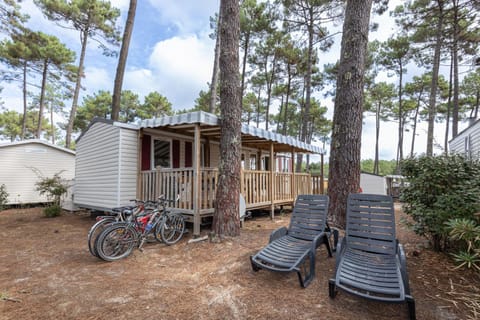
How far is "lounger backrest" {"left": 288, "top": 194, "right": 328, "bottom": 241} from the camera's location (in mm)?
3537

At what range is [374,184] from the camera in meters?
14.7

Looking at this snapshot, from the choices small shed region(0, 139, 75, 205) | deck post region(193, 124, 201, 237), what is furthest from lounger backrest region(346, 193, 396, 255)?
small shed region(0, 139, 75, 205)

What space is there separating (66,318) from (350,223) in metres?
3.32

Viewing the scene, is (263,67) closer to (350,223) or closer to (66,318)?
(350,223)

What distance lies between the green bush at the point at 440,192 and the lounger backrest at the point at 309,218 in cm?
126

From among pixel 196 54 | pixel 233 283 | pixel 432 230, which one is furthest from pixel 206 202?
pixel 196 54

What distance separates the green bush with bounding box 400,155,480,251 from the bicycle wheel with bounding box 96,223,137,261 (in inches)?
172

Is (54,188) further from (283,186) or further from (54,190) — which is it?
(283,186)

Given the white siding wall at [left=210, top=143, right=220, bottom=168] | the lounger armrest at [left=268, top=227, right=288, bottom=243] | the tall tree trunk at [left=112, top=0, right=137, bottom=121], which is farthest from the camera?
the white siding wall at [left=210, top=143, right=220, bottom=168]

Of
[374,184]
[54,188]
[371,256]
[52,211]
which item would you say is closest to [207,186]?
[371,256]

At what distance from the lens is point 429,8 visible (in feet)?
37.0

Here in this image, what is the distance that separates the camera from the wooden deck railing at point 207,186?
5.56 meters

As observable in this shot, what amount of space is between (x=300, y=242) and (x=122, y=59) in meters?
9.29

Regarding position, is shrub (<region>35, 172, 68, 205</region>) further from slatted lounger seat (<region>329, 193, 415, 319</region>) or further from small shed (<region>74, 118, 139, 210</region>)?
slatted lounger seat (<region>329, 193, 415, 319</region>)
